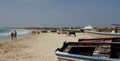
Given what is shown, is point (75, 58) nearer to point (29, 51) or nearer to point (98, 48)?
point (98, 48)

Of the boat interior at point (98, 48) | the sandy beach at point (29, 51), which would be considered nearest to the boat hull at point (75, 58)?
the boat interior at point (98, 48)

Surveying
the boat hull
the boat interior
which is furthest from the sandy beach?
the boat hull

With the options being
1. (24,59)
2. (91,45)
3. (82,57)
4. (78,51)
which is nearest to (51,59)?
(24,59)

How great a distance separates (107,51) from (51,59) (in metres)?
5.50

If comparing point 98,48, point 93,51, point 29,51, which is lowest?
point 29,51

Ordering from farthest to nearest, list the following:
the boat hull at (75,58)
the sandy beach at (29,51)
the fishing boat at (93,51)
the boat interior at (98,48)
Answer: the sandy beach at (29,51) → the boat interior at (98,48) → the fishing boat at (93,51) → the boat hull at (75,58)

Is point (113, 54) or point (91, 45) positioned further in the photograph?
point (91, 45)

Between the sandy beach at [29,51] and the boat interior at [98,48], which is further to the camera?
the sandy beach at [29,51]

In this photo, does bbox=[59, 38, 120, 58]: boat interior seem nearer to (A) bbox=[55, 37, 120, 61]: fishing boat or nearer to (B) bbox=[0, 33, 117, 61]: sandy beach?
(A) bbox=[55, 37, 120, 61]: fishing boat

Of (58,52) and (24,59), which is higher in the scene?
(58,52)

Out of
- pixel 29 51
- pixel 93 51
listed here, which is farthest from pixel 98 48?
pixel 29 51

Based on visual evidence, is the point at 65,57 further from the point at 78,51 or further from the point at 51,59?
the point at 51,59

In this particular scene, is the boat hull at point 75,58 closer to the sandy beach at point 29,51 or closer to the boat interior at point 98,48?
the boat interior at point 98,48

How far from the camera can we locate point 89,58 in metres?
8.58
